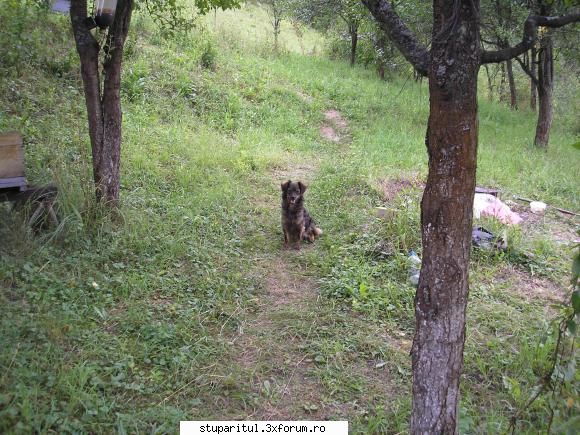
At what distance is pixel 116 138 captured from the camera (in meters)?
6.04

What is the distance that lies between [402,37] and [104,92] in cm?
405

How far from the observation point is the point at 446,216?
2.80m

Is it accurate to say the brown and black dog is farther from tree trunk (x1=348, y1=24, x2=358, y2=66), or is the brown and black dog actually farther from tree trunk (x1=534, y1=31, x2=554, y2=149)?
tree trunk (x1=348, y1=24, x2=358, y2=66)

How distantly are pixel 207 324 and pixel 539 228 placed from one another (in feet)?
17.5

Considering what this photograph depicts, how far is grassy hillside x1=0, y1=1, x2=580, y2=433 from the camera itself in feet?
12.3

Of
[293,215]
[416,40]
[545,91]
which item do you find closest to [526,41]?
[416,40]

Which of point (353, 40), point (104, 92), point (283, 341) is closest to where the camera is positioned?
point (283, 341)

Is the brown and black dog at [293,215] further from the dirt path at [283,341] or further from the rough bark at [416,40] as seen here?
the rough bark at [416,40]

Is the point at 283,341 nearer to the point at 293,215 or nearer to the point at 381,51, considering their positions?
the point at 293,215

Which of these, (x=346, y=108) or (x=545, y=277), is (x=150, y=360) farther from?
(x=346, y=108)

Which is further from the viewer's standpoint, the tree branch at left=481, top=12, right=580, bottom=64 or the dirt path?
the dirt path

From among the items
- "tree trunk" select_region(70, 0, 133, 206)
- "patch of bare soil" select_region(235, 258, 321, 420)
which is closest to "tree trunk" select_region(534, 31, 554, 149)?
"patch of bare soil" select_region(235, 258, 321, 420)

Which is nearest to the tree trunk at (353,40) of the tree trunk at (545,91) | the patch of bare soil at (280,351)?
the tree trunk at (545,91)

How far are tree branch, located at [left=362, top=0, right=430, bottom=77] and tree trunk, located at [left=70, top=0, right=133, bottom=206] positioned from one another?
368 cm
